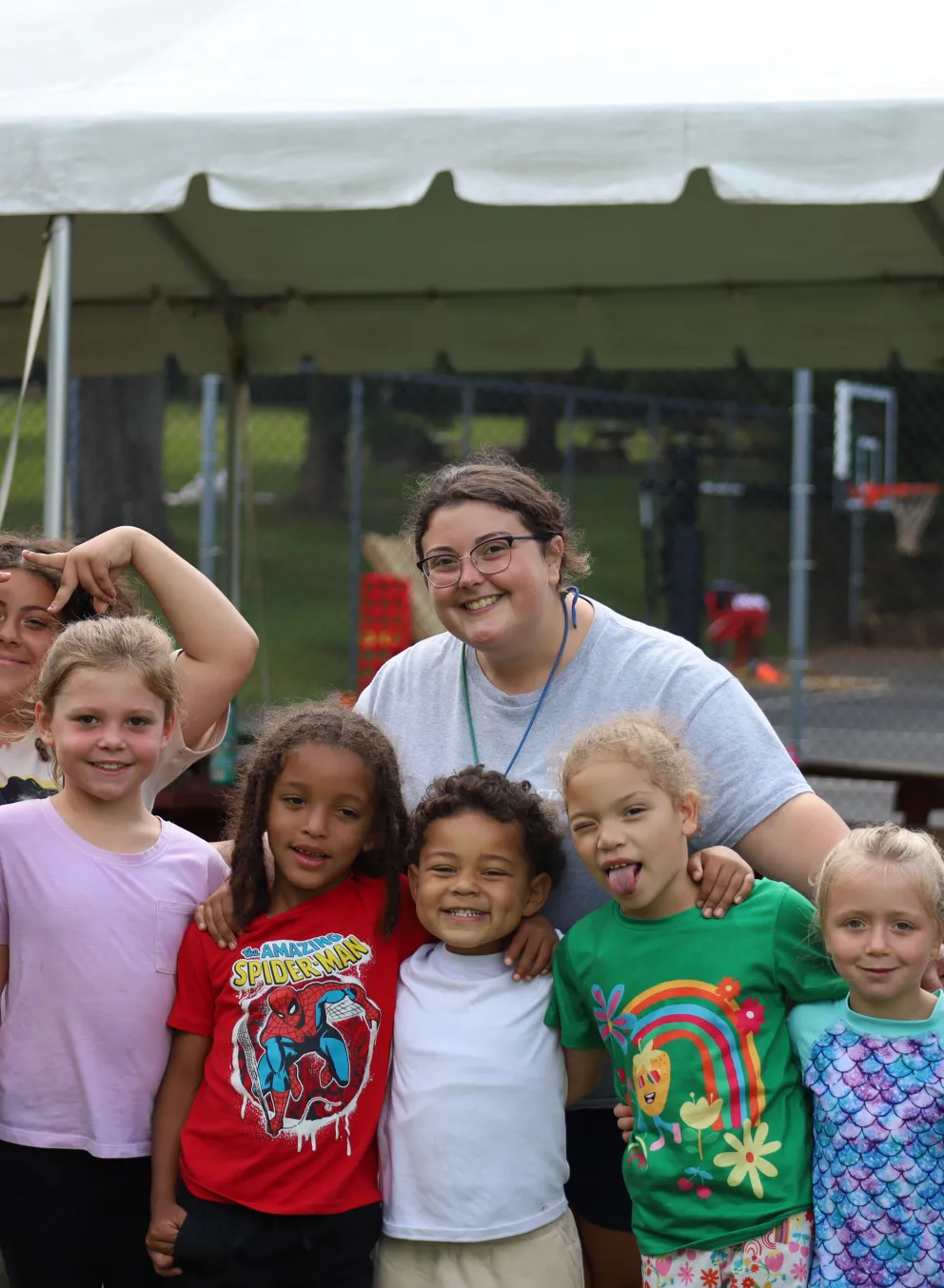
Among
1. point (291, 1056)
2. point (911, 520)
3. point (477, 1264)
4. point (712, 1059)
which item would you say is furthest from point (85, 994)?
point (911, 520)

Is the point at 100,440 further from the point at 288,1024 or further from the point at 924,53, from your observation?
the point at 288,1024

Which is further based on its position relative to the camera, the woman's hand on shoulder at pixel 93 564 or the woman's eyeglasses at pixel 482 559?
the woman's hand on shoulder at pixel 93 564

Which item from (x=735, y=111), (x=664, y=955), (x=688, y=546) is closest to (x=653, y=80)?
(x=735, y=111)

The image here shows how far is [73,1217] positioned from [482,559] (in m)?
1.21

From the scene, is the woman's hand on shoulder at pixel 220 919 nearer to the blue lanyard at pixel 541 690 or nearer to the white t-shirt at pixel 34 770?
the white t-shirt at pixel 34 770

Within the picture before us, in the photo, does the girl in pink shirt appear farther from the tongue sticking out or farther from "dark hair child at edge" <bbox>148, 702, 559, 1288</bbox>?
the tongue sticking out

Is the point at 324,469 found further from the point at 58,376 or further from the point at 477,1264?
the point at 477,1264

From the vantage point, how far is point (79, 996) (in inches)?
92.1

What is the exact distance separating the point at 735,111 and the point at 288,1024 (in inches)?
92.5

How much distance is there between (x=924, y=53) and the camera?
3.71 m

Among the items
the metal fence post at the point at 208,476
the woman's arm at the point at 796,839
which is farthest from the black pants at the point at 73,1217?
the metal fence post at the point at 208,476

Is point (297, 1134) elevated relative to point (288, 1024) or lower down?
lower down

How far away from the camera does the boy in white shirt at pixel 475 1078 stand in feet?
7.50

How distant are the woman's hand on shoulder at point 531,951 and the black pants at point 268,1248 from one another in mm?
432
